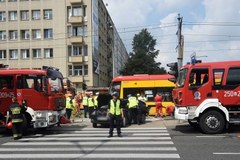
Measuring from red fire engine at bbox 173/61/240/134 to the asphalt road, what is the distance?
2.14 feet

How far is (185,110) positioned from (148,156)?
591cm

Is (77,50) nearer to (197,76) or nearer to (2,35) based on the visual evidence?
(2,35)

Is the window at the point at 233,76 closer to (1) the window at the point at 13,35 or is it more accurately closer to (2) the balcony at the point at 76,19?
(2) the balcony at the point at 76,19

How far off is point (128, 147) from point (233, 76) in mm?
6068

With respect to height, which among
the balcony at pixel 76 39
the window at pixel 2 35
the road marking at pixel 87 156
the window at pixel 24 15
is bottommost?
the road marking at pixel 87 156

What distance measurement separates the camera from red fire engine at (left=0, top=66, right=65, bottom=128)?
16547mm

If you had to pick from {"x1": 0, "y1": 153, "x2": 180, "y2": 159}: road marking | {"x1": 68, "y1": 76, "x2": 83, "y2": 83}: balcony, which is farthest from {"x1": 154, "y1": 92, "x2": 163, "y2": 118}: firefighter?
{"x1": 68, "y1": 76, "x2": 83, "y2": 83}: balcony

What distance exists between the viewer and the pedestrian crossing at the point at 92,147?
425 inches

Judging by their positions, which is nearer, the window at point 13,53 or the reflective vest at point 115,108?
the reflective vest at point 115,108

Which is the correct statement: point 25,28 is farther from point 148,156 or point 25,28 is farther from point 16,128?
point 148,156

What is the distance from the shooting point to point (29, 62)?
64688mm

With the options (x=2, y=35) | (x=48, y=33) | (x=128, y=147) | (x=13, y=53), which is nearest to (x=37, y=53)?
(x=48, y=33)

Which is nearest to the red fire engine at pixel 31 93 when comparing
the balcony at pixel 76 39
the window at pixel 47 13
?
the balcony at pixel 76 39

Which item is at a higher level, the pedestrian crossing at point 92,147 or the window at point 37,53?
the window at point 37,53
